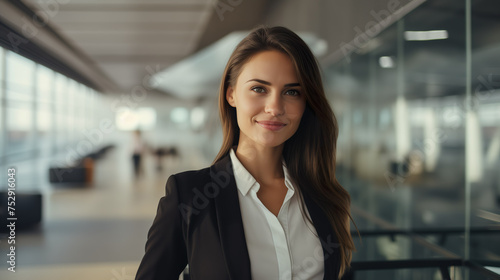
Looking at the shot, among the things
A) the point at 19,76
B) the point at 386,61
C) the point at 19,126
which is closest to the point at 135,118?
the point at 19,126

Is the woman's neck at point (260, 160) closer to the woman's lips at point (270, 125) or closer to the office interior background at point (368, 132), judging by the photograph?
the woman's lips at point (270, 125)

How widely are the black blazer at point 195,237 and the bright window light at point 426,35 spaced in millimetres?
3138

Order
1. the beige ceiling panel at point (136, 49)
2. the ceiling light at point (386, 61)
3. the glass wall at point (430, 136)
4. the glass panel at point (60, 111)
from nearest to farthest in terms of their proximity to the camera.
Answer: the glass wall at point (430, 136) → the ceiling light at point (386, 61) → the beige ceiling panel at point (136, 49) → the glass panel at point (60, 111)

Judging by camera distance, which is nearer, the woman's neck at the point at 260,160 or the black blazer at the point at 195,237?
the black blazer at the point at 195,237

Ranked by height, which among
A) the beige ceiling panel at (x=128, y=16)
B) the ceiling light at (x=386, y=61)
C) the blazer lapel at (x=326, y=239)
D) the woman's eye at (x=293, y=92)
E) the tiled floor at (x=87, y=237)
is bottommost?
the tiled floor at (x=87, y=237)

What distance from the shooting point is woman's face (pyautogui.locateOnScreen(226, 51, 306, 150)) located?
135 cm

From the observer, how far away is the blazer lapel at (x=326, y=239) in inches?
56.2

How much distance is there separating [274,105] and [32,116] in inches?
625

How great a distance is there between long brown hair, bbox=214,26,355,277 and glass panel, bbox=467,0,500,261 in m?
1.94

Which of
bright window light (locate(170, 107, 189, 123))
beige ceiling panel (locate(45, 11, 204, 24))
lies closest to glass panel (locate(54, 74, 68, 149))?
beige ceiling panel (locate(45, 11, 204, 24))

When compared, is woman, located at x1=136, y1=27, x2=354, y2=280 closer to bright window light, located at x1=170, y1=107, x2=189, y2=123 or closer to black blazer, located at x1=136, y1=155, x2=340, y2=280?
black blazer, located at x1=136, y1=155, x2=340, y2=280

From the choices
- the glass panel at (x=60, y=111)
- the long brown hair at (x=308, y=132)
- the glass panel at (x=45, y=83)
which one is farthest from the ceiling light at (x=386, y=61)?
the glass panel at (x=60, y=111)

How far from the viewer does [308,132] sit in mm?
1621

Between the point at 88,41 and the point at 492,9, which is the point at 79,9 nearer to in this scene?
the point at 88,41
